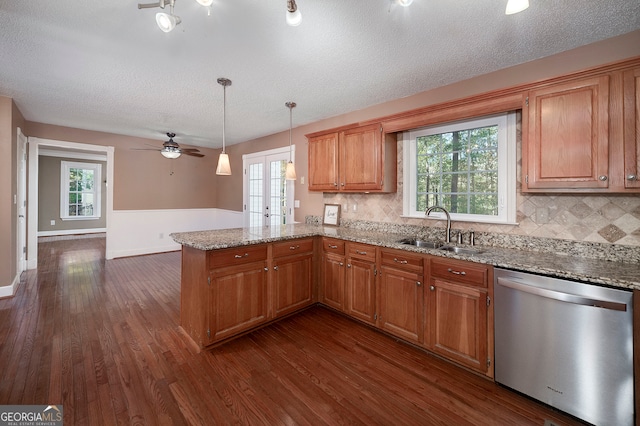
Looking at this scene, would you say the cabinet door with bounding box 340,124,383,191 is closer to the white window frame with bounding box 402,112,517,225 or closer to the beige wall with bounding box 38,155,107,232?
the white window frame with bounding box 402,112,517,225

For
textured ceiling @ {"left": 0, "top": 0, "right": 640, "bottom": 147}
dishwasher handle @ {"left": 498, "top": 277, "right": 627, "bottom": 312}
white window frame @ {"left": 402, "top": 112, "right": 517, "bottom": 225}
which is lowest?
dishwasher handle @ {"left": 498, "top": 277, "right": 627, "bottom": 312}

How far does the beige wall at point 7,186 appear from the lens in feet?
11.1

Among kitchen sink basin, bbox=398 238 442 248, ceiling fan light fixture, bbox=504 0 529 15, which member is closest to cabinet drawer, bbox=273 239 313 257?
kitchen sink basin, bbox=398 238 442 248

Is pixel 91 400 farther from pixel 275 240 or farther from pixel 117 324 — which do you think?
pixel 275 240

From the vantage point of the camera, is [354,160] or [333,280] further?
[354,160]

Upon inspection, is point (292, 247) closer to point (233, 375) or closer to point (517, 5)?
point (233, 375)

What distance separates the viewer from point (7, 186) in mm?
3457

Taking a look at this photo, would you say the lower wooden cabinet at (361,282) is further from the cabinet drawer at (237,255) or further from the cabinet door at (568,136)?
the cabinet door at (568,136)

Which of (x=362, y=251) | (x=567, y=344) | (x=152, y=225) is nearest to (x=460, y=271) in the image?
(x=567, y=344)

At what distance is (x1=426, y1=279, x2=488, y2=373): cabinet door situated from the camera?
2.04 m

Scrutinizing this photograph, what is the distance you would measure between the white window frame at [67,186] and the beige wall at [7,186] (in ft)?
17.9

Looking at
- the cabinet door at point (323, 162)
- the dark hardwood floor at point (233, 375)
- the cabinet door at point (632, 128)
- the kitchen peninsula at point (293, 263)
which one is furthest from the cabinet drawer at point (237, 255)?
the cabinet door at point (632, 128)

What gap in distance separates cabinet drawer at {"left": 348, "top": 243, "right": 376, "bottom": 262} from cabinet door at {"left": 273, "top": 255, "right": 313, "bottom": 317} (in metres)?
0.56

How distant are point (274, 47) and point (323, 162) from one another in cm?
167
